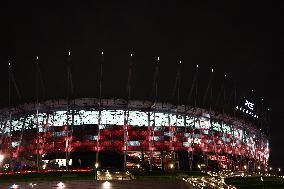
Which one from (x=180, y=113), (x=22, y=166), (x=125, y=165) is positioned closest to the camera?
(x=125, y=165)

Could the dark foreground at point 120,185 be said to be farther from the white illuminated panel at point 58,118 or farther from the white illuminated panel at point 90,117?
the white illuminated panel at point 58,118

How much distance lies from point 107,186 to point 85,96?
2211 inches

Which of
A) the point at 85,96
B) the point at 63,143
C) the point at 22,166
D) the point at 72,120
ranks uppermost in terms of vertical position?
the point at 85,96

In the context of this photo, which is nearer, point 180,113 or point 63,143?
point 63,143

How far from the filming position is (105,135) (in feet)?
314

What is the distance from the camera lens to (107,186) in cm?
4109

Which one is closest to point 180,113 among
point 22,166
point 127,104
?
point 127,104

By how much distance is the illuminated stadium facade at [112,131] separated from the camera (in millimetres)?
95500

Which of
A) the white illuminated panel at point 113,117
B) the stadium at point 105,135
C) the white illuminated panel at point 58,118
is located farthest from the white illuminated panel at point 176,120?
the white illuminated panel at point 58,118

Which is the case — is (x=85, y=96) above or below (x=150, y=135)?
above

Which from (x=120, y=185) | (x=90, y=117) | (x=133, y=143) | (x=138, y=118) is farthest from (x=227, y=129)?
(x=120, y=185)

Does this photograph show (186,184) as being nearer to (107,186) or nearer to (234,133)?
(107,186)

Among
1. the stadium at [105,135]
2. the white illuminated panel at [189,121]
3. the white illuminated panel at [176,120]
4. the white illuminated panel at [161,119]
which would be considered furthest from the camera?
the white illuminated panel at [189,121]

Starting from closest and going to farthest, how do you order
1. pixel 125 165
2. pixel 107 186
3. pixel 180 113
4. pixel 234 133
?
pixel 107 186, pixel 125 165, pixel 180 113, pixel 234 133
